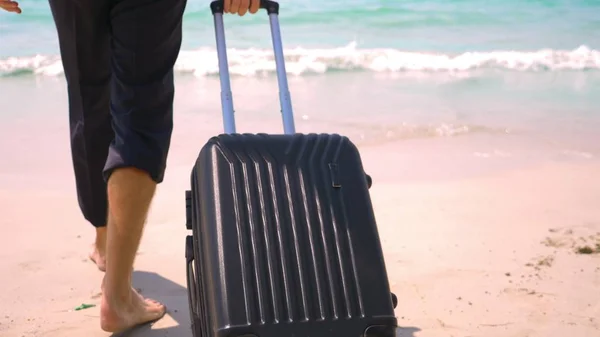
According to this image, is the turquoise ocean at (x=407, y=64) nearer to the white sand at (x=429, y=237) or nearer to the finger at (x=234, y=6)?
the white sand at (x=429, y=237)

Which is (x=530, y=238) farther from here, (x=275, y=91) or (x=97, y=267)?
(x=275, y=91)

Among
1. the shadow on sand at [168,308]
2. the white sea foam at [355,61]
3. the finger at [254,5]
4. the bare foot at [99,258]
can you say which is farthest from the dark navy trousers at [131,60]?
the white sea foam at [355,61]

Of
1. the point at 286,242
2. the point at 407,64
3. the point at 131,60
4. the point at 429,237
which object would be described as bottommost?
the point at 429,237

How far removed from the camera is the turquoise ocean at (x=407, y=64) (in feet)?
15.9

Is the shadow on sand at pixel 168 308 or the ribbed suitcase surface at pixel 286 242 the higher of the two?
the ribbed suitcase surface at pixel 286 242

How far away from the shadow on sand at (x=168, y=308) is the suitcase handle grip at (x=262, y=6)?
0.88m

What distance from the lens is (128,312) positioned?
2.07 m

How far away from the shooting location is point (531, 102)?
212 inches

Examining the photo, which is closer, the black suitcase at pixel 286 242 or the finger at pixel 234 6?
the black suitcase at pixel 286 242

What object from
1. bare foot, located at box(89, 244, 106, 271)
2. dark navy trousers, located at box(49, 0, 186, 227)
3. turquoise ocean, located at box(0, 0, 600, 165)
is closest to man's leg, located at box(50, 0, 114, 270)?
dark navy trousers, located at box(49, 0, 186, 227)

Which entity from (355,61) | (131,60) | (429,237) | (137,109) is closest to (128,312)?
(137,109)

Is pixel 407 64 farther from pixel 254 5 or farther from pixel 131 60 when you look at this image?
pixel 131 60

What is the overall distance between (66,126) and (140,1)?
2.95 metres

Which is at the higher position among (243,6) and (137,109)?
(243,6)
